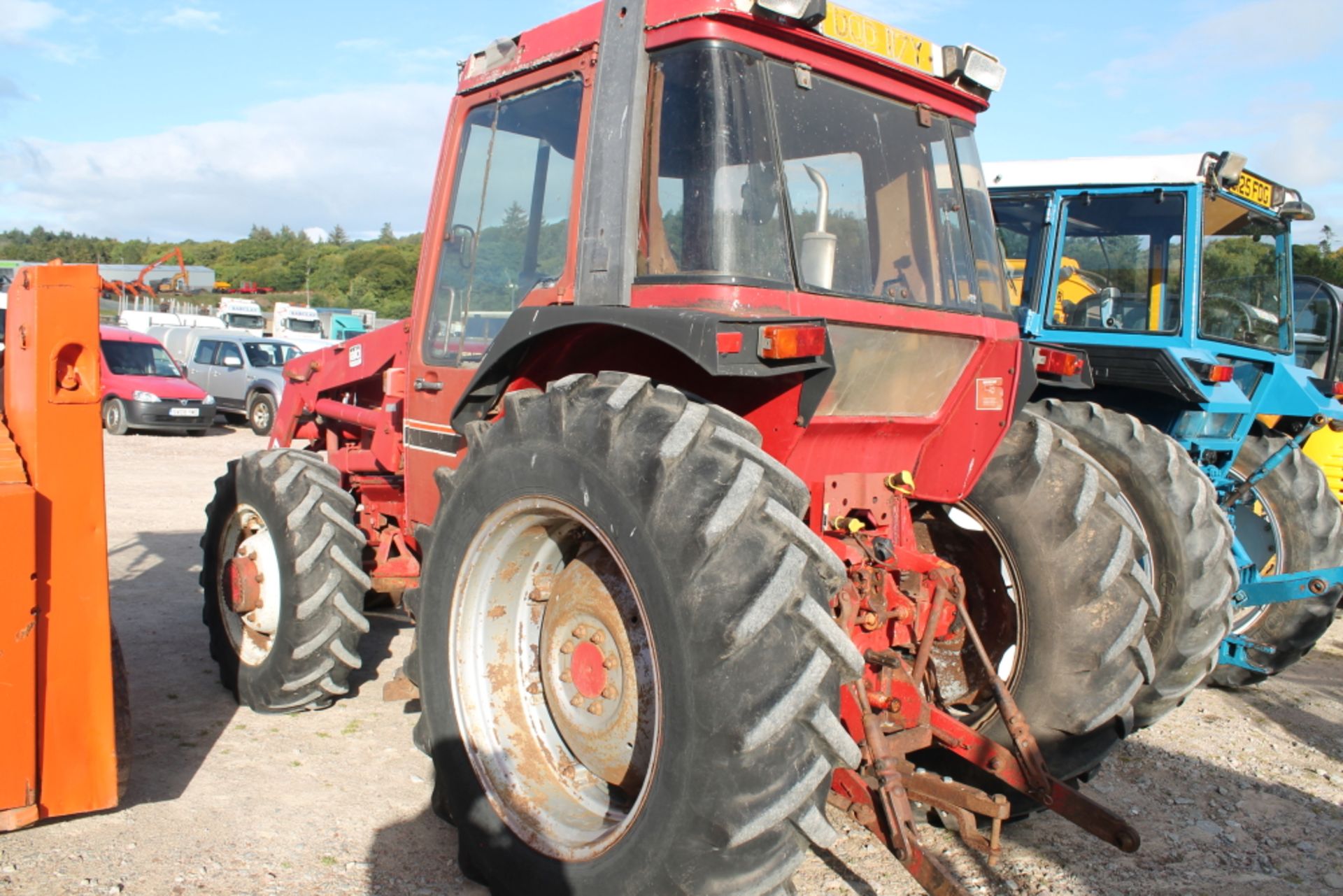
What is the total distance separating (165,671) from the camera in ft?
16.9

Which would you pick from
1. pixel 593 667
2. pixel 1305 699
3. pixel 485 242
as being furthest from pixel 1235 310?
pixel 593 667

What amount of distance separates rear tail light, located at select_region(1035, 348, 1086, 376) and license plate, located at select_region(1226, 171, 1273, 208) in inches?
130

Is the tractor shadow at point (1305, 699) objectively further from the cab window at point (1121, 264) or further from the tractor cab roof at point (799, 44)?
the tractor cab roof at point (799, 44)

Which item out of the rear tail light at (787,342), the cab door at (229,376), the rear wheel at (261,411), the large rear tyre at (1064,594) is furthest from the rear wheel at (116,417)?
the rear tail light at (787,342)

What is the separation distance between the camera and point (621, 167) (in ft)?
10.0

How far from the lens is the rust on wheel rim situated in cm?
304

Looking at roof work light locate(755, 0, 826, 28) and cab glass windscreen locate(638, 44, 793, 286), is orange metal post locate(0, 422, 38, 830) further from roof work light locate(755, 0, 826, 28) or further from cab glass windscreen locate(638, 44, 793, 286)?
roof work light locate(755, 0, 826, 28)

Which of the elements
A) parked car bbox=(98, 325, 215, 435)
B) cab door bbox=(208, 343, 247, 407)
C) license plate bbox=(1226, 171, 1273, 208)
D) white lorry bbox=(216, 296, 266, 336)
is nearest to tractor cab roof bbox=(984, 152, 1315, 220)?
license plate bbox=(1226, 171, 1273, 208)

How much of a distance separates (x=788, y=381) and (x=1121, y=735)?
180cm

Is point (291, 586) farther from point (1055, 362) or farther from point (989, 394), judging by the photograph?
point (1055, 362)

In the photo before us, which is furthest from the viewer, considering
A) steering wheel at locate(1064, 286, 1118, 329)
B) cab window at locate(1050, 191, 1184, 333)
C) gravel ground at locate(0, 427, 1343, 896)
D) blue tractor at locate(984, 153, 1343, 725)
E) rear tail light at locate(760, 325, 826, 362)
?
steering wheel at locate(1064, 286, 1118, 329)

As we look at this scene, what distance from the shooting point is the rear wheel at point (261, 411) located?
61.0 feet

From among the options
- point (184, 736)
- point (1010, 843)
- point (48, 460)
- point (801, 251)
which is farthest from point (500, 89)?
point (1010, 843)

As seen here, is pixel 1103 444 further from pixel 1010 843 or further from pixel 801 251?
pixel 801 251
